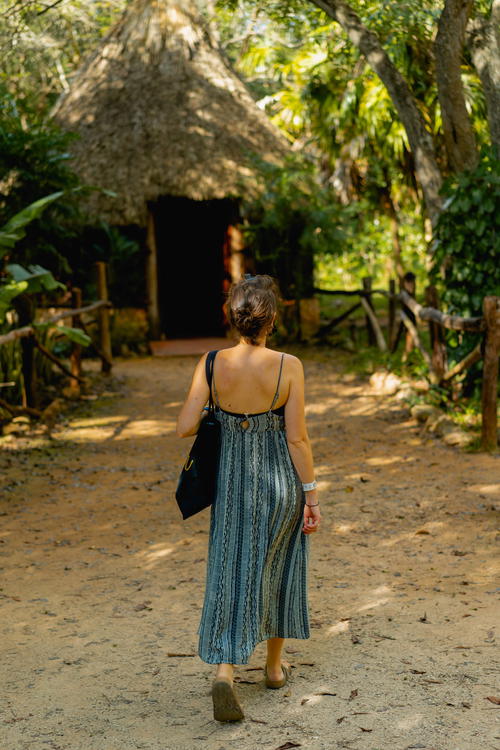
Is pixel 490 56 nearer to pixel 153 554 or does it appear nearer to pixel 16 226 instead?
pixel 16 226

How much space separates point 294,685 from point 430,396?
515cm

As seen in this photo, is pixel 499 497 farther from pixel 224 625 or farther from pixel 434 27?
pixel 434 27

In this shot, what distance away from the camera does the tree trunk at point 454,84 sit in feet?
24.9

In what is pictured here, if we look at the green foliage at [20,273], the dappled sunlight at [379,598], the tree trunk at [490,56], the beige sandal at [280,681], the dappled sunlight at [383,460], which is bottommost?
the dappled sunlight at [379,598]

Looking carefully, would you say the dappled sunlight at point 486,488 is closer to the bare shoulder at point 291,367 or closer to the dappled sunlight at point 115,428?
the bare shoulder at point 291,367

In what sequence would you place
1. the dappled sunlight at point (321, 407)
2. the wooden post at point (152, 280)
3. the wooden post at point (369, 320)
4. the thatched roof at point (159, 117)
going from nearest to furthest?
the dappled sunlight at point (321, 407)
the wooden post at point (369, 320)
the thatched roof at point (159, 117)
the wooden post at point (152, 280)

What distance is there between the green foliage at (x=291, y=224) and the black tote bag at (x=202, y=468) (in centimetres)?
1016

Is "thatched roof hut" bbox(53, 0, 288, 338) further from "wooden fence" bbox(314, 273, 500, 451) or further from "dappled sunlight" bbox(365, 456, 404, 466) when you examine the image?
"dappled sunlight" bbox(365, 456, 404, 466)

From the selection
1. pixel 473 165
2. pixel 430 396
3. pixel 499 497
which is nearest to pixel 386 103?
pixel 473 165

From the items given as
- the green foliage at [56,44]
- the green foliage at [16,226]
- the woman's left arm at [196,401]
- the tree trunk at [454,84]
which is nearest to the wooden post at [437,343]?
the tree trunk at [454,84]

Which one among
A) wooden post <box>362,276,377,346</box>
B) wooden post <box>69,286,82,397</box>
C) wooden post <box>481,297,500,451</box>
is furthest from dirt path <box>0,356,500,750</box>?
wooden post <box>362,276,377,346</box>

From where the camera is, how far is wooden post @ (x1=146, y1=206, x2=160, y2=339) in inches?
543

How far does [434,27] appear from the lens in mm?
10008

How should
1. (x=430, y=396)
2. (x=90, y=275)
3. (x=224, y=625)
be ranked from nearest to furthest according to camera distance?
(x=224, y=625), (x=430, y=396), (x=90, y=275)
